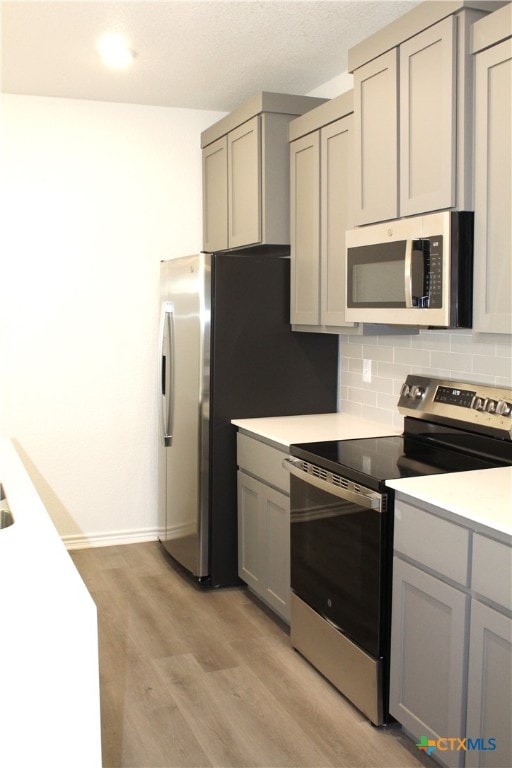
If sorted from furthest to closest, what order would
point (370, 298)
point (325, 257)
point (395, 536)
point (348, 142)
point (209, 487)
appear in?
point (209, 487) < point (325, 257) < point (348, 142) < point (370, 298) < point (395, 536)

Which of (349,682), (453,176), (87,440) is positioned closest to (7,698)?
(349,682)

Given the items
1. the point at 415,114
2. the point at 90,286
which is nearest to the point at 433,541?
the point at 415,114

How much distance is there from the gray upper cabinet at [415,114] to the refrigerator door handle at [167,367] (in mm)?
1441

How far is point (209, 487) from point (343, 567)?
1294 mm

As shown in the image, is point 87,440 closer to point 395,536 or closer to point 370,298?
point 370,298

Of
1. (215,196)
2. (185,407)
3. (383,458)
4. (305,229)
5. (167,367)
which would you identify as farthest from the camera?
(215,196)

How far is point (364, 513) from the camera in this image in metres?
2.61

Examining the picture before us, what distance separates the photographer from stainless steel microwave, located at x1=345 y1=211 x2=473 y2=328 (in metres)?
2.56

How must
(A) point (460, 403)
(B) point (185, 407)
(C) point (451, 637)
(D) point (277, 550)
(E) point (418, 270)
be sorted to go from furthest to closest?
(B) point (185, 407) < (D) point (277, 550) < (A) point (460, 403) < (E) point (418, 270) < (C) point (451, 637)

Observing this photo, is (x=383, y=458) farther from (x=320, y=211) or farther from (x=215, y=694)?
(x=320, y=211)

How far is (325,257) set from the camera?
3584mm

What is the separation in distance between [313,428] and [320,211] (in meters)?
1.01

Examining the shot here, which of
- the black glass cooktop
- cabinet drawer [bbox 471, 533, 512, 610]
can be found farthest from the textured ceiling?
cabinet drawer [bbox 471, 533, 512, 610]

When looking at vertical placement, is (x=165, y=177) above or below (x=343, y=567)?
above
